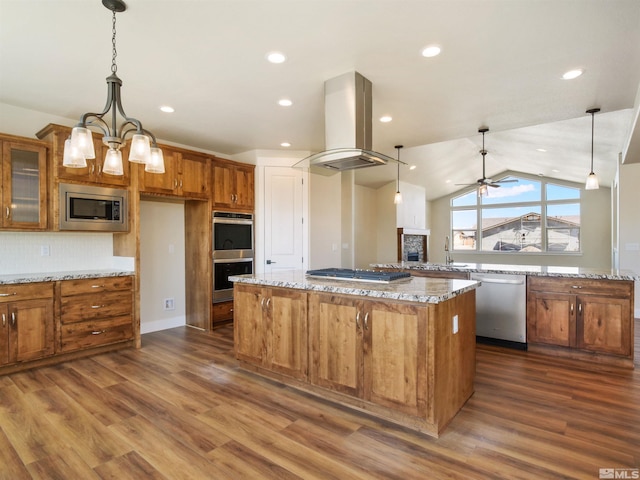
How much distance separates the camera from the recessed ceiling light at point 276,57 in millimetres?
2609

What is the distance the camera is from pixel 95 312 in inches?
144

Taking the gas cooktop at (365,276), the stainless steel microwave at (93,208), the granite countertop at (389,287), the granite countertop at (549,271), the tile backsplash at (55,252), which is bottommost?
the granite countertop at (549,271)

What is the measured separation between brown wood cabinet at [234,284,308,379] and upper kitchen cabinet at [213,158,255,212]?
2.00 metres

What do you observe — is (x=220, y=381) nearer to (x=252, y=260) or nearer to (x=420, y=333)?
(x=420, y=333)

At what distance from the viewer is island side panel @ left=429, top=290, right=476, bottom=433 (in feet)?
6.87

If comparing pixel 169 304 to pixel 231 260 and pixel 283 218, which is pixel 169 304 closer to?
pixel 231 260

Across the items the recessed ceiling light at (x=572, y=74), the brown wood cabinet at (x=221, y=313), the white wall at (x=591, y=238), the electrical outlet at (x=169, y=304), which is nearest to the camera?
the recessed ceiling light at (x=572, y=74)

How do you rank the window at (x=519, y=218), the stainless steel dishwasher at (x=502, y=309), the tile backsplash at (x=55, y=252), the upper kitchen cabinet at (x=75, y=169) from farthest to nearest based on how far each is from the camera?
the window at (x=519, y=218) < the stainless steel dishwasher at (x=502, y=309) < the tile backsplash at (x=55, y=252) < the upper kitchen cabinet at (x=75, y=169)

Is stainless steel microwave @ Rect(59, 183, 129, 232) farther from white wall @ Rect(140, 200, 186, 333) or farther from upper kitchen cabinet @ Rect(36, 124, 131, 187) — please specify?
white wall @ Rect(140, 200, 186, 333)

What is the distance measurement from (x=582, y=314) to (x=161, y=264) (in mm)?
4966

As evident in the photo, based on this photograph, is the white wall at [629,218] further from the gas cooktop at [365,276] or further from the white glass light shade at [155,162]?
the white glass light shade at [155,162]

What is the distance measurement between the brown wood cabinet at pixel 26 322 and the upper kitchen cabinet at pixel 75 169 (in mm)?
1099

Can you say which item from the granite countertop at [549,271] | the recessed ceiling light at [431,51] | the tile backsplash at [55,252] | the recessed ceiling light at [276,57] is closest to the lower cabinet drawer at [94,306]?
the tile backsplash at [55,252]

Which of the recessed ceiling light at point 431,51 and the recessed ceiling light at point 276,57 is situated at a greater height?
the recessed ceiling light at point 276,57
